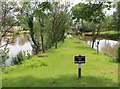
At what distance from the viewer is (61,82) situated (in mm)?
8219

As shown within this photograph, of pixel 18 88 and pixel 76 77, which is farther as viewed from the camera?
pixel 76 77

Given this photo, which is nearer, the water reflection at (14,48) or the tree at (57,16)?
the water reflection at (14,48)

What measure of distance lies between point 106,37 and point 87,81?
47228 millimetres

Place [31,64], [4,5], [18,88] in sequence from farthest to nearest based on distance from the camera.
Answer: [4,5] < [31,64] < [18,88]

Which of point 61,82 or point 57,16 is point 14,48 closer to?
point 57,16

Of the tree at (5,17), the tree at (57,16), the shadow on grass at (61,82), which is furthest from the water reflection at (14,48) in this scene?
the shadow on grass at (61,82)

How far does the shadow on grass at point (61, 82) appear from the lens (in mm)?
7908

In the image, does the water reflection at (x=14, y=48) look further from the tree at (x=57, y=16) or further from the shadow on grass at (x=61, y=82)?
the shadow on grass at (x=61, y=82)

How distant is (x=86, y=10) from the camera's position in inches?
389

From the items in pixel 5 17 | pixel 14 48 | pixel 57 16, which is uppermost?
pixel 57 16

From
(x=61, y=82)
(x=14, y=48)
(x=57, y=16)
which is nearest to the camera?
(x=61, y=82)

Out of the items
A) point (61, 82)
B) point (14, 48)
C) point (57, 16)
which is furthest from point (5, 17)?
point (14, 48)

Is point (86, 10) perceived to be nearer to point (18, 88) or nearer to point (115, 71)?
point (115, 71)

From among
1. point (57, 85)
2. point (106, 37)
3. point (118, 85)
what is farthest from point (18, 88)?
point (106, 37)
